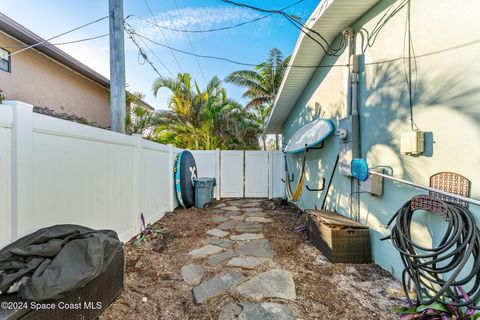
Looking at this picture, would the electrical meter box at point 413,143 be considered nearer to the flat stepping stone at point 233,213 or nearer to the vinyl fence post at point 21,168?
the vinyl fence post at point 21,168

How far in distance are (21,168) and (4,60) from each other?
241 inches

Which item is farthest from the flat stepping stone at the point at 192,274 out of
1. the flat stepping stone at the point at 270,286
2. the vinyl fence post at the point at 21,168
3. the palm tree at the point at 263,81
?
the palm tree at the point at 263,81

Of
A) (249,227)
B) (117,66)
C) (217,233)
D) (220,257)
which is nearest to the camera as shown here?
(220,257)

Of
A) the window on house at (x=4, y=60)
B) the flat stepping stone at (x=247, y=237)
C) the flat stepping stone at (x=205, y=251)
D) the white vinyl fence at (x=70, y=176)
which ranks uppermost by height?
the window on house at (x=4, y=60)

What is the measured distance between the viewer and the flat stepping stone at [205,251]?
324cm

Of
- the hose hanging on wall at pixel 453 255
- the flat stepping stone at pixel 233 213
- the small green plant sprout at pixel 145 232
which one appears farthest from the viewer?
the flat stepping stone at pixel 233 213

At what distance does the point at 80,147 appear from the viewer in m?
2.37

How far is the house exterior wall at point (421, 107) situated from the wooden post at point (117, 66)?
364 centimetres

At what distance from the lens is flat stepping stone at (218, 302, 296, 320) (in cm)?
191

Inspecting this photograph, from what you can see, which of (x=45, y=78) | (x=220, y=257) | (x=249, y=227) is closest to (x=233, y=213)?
(x=249, y=227)

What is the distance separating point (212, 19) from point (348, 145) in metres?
4.77

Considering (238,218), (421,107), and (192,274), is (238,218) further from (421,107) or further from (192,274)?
(421,107)

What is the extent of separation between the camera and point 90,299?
5.65ft

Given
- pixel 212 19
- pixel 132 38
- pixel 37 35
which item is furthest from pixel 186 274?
pixel 37 35
